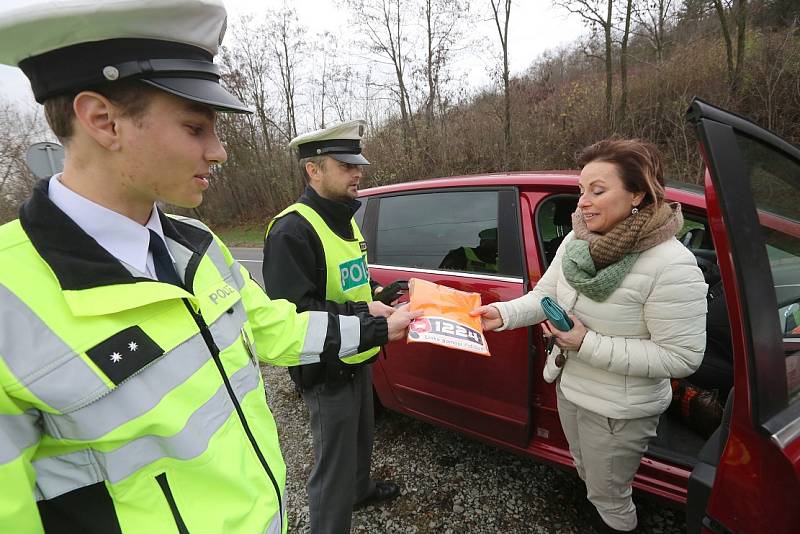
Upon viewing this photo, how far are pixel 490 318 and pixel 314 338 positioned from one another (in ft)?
2.79

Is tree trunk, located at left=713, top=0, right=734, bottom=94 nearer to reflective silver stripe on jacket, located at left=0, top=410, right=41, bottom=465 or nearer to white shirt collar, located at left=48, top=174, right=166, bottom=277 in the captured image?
white shirt collar, located at left=48, top=174, right=166, bottom=277

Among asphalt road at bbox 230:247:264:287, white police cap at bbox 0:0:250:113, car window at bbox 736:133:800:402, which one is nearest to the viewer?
white police cap at bbox 0:0:250:113

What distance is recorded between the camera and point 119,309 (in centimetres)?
75

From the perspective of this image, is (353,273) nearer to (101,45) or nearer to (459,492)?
(101,45)

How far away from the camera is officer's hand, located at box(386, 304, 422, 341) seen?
156cm

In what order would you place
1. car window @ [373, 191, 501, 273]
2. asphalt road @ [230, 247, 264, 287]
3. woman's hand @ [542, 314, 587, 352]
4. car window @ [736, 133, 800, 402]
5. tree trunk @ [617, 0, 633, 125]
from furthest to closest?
asphalt road @ [230, 247, 264, 287], tree trunk @ [617, 0, 633, 125], car window @ [373, 191, 501, 273], woman's hand @ [542, 314, 587, 352], car window @ [736, 133, 800, 402]

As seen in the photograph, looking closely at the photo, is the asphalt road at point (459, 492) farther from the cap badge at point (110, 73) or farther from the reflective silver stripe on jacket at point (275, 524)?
the cap badge at point (110, 73)

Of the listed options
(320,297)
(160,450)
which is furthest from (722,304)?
(160,450)

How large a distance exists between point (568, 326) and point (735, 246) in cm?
63

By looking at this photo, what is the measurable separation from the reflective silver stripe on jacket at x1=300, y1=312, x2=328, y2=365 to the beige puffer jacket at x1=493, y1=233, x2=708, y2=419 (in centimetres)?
100

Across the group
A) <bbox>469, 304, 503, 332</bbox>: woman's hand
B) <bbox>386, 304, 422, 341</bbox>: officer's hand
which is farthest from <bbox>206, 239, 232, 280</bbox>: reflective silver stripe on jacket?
<bbox>469, 304, 503, 332</bbox>: woman's hand

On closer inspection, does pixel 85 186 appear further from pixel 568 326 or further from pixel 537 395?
pixel 537 395

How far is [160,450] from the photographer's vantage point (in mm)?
790

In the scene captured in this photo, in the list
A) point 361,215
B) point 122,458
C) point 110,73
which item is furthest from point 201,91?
point 361,215
